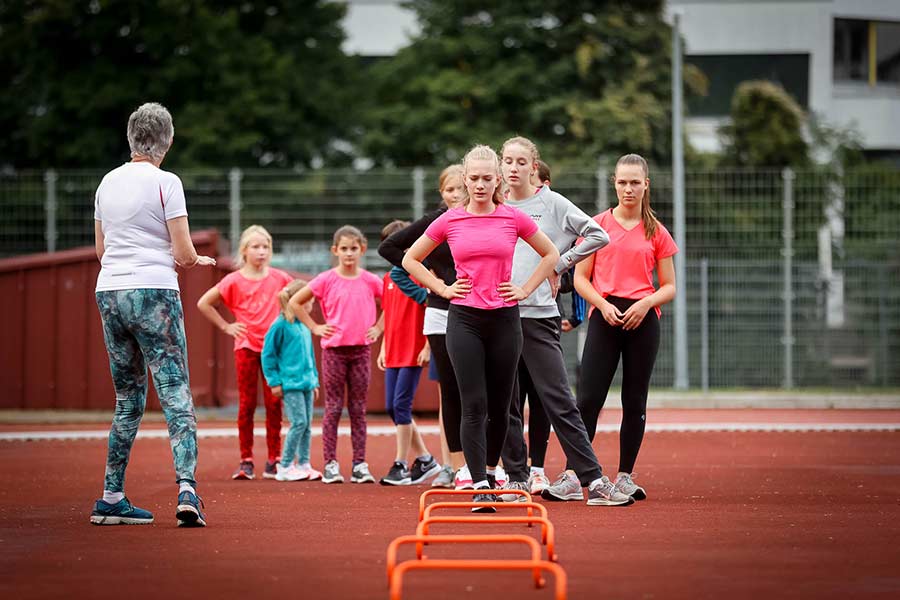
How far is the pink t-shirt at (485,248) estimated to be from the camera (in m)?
7.87

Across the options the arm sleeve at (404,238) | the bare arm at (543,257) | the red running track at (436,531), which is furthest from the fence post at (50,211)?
the bare arm at (543,257)

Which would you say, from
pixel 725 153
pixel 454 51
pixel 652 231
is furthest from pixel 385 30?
pixel 652 231

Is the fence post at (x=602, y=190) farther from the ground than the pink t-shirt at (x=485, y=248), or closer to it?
farther from the ground

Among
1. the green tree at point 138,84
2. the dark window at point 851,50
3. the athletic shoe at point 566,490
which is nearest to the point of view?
the athletic shoe at point 566,490

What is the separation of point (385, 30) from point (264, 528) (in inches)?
1390

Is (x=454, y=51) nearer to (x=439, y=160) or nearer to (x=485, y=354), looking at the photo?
(x=439, y=160)

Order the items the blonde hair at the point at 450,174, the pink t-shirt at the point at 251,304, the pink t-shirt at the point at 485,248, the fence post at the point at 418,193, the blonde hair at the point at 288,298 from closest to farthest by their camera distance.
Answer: the pink t-shirt at the point at 485,248 → the blonde hair at the point at 450,174 → the blonde hair at the point at 288,298 → the pink t-shirt at the point at 251,304 → the fence post at the point at 418,193

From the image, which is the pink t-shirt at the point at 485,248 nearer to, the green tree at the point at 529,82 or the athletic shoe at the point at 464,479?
the athletic shoe at the point at 464,479

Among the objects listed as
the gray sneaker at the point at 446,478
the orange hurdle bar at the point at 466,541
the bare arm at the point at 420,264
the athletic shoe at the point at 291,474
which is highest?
the bare arm at the point at 420,264

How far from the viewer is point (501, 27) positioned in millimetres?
32438

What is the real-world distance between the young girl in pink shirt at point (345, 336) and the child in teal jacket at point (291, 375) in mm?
156

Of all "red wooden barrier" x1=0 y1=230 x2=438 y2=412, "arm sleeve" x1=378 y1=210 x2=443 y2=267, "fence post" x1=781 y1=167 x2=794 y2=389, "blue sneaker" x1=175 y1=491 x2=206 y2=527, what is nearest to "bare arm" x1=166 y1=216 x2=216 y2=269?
"blue sneaker" x1=175 y1=491 x2=206 y2=527

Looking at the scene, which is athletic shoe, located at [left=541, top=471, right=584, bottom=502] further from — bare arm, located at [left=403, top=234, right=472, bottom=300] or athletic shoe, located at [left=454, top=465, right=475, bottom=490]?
bare arm, located at [left=403, top=234, right=472, bottom=300]

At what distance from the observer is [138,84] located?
32.8m
